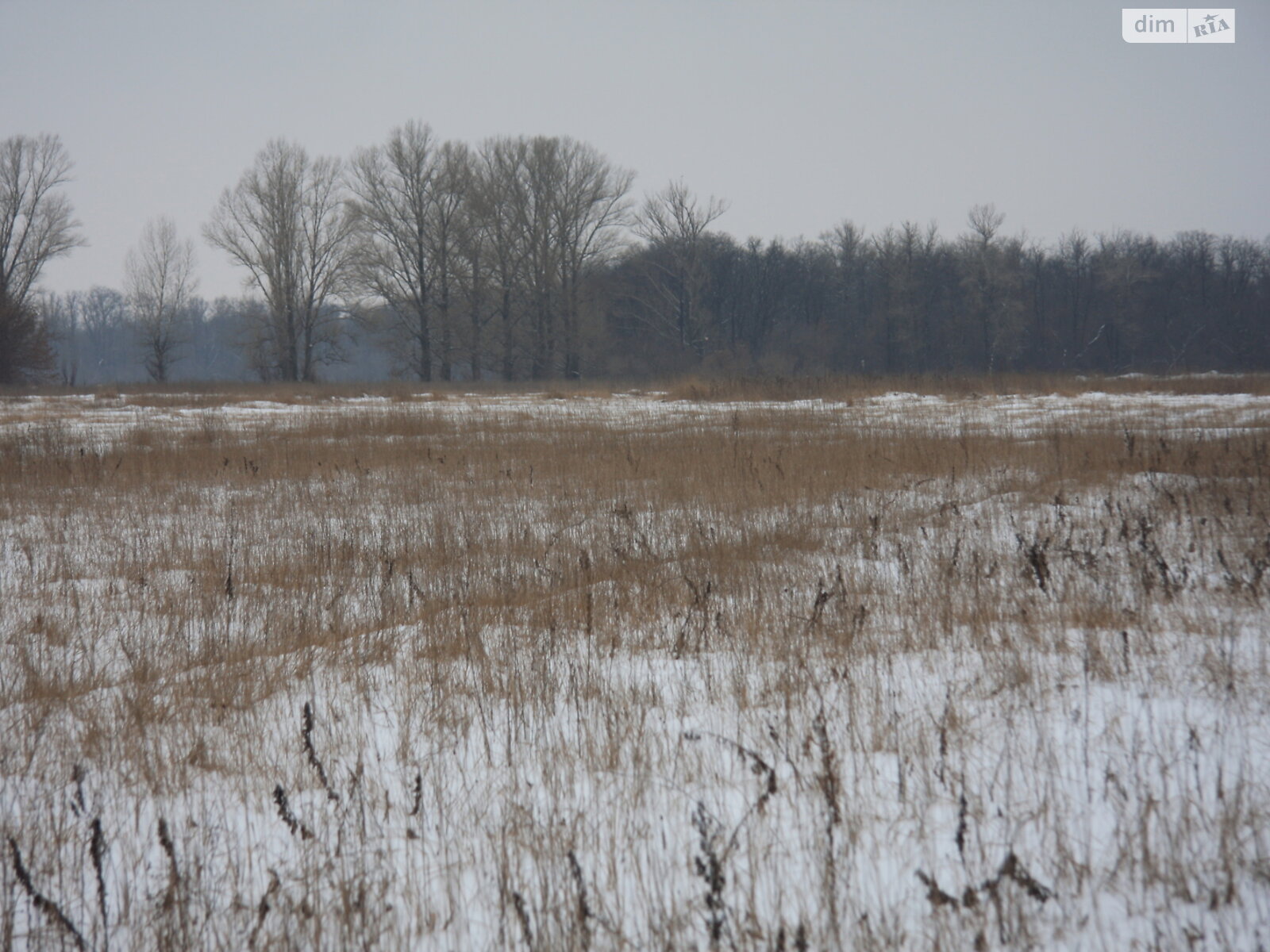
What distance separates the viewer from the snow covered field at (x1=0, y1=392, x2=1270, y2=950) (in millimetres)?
2238

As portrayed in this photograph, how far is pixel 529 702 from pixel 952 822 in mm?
1815

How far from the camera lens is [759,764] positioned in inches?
106

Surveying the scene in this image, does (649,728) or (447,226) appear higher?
(447,226)

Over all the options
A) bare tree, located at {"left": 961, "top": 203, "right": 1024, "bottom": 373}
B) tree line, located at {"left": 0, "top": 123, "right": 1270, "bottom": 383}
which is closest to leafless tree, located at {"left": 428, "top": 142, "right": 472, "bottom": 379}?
tree line, located at {"left": 0, "top": 123, "right": 1270, "bottom": 383}

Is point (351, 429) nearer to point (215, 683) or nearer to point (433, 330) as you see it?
point (215, 683)

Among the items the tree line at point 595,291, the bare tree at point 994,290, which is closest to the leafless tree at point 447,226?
the tree line at point 595,291

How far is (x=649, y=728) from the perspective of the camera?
325 centimetres

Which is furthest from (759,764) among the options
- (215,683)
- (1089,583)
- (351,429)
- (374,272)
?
(374,272)

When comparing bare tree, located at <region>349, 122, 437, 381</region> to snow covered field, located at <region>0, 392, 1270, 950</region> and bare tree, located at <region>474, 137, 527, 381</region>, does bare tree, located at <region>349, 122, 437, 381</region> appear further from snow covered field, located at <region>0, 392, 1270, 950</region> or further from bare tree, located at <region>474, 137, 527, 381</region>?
snow covered field, located at <region>0, 392, 1270, 950</region>

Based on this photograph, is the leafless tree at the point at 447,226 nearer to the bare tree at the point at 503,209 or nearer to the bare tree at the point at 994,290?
the bare tree at the point at 503,209

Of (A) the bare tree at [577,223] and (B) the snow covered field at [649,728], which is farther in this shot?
(A) the bare tree at [577,223]

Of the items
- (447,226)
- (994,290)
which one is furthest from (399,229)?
(994,290)

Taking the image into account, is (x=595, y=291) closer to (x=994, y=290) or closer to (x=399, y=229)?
(x=399, y=229)

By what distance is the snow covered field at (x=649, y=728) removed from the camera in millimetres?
2238
